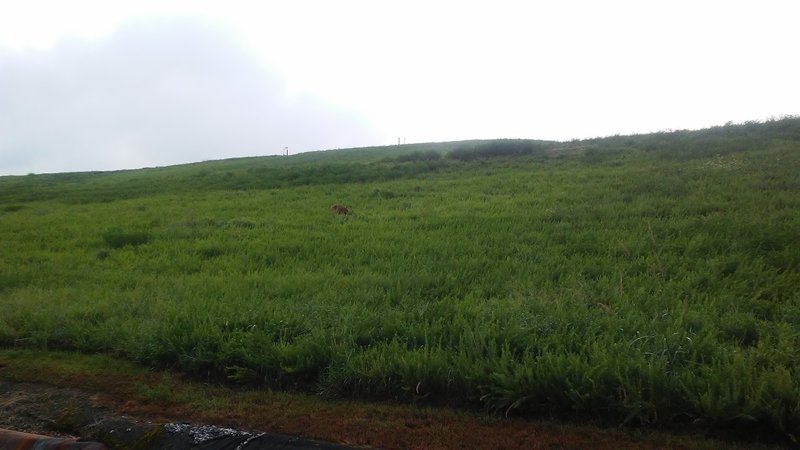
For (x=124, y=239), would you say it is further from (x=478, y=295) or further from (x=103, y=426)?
(x=478, y=295)

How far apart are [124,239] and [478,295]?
22.6 feet

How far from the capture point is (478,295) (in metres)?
5.56

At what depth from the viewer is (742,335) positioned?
169 inches

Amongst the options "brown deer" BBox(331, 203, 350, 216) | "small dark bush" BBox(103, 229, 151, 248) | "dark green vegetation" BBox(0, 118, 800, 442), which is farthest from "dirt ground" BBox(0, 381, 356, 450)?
"brown deer" BBox(331, 203, 350, 216)

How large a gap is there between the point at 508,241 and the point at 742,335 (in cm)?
382

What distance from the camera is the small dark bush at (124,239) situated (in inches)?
371

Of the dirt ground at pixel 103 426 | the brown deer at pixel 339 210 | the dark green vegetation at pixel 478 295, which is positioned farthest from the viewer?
the brown deer at pixel 339 210

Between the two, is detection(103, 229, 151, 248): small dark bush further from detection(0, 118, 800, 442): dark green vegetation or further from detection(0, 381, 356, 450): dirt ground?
detection(0, 381, 356, 450): dirt ground

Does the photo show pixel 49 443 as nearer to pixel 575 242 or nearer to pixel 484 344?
pixel 484 344

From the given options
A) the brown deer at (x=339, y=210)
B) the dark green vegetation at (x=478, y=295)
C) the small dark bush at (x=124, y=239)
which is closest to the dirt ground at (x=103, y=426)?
the dark green vegetation at (x=478, y=295)

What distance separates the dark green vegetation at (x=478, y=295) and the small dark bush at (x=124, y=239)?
Result: 0.05 m

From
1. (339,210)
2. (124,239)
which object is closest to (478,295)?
(339,210)

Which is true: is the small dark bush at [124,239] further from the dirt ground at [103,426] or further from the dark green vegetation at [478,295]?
the dirt ground at [103,426]

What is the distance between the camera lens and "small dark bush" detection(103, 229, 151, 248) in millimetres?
9414
